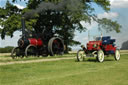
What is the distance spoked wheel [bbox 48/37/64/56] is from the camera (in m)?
22.5

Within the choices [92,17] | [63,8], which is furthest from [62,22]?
[92,17]

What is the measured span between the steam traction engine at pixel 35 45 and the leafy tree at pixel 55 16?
5.07 metres

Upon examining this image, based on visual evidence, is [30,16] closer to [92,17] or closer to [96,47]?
[92,17]

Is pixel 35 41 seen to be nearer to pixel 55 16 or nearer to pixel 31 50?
pixel 31 50

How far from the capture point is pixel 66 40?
34188mm

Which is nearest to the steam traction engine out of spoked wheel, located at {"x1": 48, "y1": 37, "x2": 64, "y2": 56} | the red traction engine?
spoked wheel, located at {"x1": 48, "y1": 37, "x2": 64, "y2": 56}

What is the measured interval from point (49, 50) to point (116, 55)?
796 centimetres

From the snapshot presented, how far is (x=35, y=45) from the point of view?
2252cm

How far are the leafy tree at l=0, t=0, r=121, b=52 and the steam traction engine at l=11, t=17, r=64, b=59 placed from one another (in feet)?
16.6

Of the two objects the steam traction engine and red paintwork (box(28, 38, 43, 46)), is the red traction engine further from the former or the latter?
red paintwork (box(28, 38, 43, 46))

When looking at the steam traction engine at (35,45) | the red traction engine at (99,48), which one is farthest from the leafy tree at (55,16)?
the red traction engine at (99,48)

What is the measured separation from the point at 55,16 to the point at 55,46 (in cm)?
964

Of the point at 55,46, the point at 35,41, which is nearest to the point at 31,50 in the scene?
the point at 35,41

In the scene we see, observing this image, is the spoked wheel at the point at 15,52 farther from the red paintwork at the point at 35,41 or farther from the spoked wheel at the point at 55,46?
the spoked wheel at the point at 55,46
